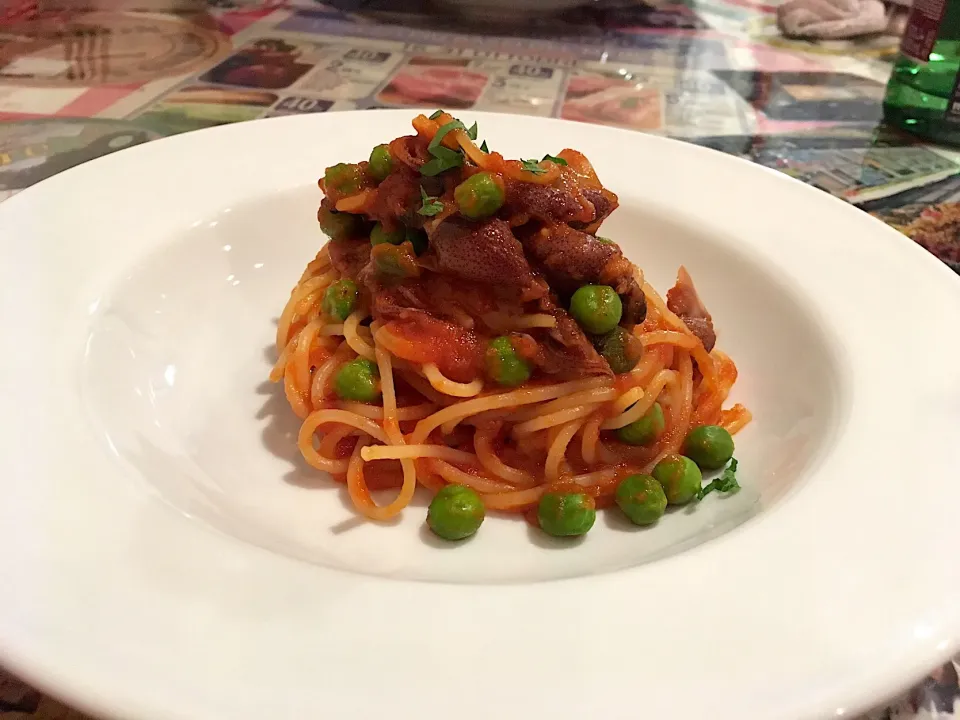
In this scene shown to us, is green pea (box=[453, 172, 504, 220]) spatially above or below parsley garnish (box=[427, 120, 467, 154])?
below

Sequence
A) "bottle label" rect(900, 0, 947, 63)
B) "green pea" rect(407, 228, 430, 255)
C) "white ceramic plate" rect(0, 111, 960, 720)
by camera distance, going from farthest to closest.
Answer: "bottle label" rect(900, 0, 947, 63) < "green pea" rect(407, 228, 430, 255) < "white ceramic plate" rect(0, 111, 960, 720)

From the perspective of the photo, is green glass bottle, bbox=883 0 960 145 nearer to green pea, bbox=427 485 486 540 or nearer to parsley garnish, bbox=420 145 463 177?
parsley garnish, bbox=420 145 463 177

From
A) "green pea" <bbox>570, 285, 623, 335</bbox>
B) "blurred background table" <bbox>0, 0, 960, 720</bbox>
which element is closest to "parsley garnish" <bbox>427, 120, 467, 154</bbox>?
"green pea" <bbox>570, 285, 623, 335</bbox>

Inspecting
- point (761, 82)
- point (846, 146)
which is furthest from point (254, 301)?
point (761, 82)

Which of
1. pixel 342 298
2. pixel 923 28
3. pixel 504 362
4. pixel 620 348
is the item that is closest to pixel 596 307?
pixel 620 348

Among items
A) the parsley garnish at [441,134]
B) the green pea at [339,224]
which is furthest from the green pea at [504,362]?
the green pea at [339,224]

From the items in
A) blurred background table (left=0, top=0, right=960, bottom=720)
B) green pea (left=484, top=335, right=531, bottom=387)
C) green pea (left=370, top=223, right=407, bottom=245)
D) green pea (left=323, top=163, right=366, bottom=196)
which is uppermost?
green pea (left=323, top=163, right=366, bottom=196)

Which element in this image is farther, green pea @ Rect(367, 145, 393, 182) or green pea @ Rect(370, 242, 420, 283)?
green pea @ Rect(367, 145, 393, 182)
